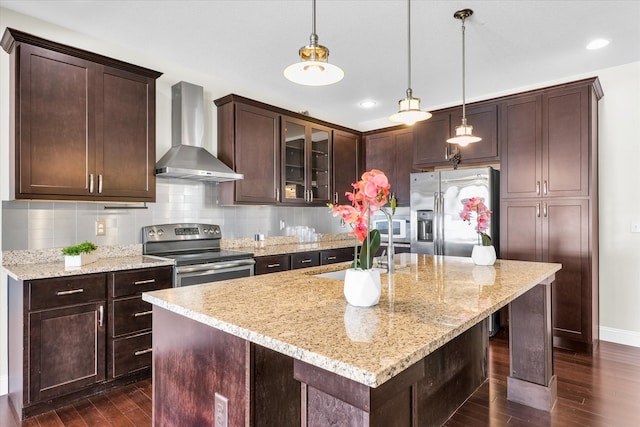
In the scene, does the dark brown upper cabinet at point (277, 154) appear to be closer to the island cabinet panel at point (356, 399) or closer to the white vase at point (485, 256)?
the white vase at point (485, 256)

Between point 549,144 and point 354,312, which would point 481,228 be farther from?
point 549,144

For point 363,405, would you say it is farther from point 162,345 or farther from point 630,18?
point 630,18

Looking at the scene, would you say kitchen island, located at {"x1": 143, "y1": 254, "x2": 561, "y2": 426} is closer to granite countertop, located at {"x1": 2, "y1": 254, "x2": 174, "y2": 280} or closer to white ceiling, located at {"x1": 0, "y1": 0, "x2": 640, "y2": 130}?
granite countertop, located at {"x1": 2, "y1": 254, "x2": 174, "y2": 280}

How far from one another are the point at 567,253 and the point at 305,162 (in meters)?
2.87

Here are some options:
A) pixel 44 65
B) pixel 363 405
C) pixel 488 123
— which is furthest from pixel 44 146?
pixel 488 123

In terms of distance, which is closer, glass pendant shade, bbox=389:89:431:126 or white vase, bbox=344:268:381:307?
white vase, bbox=344:268:381:307

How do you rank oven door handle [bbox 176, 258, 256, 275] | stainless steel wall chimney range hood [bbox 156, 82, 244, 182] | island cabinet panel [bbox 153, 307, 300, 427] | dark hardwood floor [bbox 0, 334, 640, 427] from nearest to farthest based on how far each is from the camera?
island cabinet panel [bbox 153, 307, 300, 427], dark hardwood floor [bbox 0, 334, 640, 427], oven door handle [bbox 176, 258, 256, 275], stainless steel wall chimney range hood [bbox 156, 82, 244, 182]

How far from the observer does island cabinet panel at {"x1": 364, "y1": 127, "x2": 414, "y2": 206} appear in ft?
15.9

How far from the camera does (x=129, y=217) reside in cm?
320

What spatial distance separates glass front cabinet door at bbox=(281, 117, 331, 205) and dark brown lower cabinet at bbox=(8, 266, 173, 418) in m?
1.95

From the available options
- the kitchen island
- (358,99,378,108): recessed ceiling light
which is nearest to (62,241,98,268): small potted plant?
the kitchen island

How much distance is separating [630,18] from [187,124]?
3.64m

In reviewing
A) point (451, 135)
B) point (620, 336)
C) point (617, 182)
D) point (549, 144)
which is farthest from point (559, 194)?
point (620, 336)

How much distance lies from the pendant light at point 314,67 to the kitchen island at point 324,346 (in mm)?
954
